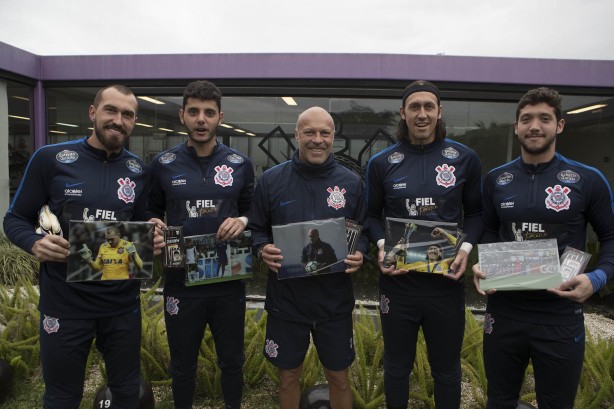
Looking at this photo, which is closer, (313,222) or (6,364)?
(313,222)

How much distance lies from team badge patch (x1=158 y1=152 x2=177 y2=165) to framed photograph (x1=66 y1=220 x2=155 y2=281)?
568mm

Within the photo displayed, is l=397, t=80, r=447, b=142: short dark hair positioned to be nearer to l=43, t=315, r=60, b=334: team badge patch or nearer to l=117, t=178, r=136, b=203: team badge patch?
l=117, t=178, r=136, b=203: team badge patch

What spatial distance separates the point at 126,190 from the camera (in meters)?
2.32

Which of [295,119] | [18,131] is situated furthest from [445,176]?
[18,131]

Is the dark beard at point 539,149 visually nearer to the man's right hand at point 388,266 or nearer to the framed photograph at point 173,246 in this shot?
the man's right hand at point 388,266

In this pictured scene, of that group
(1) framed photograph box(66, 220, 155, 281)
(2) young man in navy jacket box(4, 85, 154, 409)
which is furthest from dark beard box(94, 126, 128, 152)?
(1) framed photograph box(66, 220, 155, 281)

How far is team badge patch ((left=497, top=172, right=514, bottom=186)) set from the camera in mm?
2298

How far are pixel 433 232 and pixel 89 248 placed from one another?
1894 mm

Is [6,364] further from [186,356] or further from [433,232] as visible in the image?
[433,232]

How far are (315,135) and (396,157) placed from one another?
0.57 m

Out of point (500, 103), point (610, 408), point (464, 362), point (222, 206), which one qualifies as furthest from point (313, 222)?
point (500, 103)

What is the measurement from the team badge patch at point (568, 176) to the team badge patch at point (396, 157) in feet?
2.85

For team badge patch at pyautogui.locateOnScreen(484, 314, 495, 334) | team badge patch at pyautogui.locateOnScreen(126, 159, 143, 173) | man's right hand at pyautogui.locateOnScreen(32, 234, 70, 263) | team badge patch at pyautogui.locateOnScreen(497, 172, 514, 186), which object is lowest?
team badge patch at pyautogui.locateOnScreen(484, 314, 495, 334)

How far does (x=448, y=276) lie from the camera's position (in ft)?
7.65
